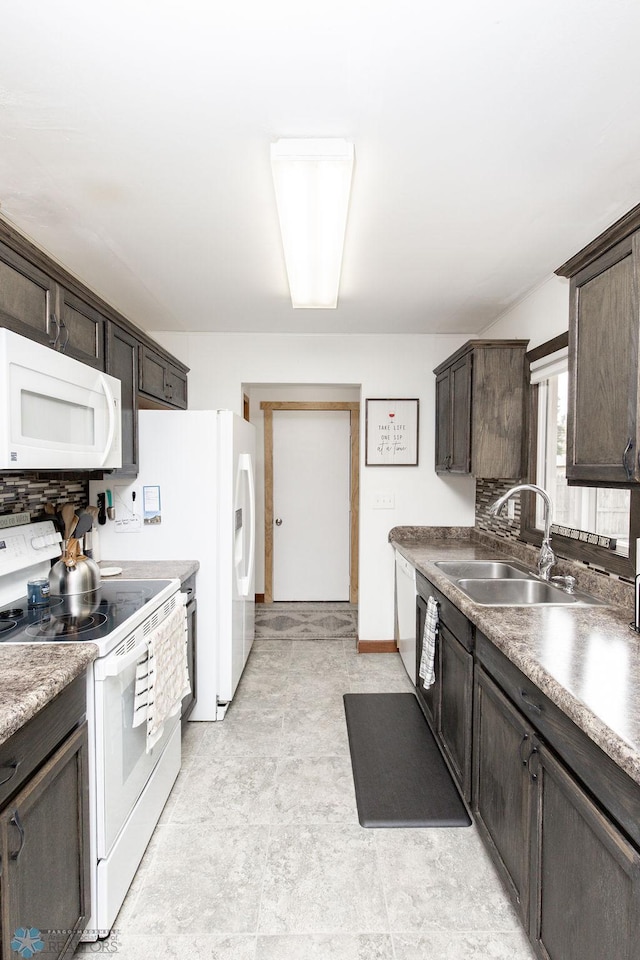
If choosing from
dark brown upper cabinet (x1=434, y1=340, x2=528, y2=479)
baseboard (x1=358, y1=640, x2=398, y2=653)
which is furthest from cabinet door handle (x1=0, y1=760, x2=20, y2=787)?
baseboard (x1=358, y1=640, x2=398, y2=653)

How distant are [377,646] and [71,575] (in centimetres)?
258

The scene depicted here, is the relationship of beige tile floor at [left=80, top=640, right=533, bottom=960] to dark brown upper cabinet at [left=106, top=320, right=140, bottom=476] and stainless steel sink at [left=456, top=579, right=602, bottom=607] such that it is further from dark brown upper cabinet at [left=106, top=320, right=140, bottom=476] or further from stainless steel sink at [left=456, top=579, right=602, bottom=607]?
dark brown upper cabinet at [left=106, top=320, right=140, bottom=476]

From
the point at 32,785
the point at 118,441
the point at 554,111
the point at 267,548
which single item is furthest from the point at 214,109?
the point at 267,548

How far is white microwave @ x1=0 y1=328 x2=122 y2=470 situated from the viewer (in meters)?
1.41

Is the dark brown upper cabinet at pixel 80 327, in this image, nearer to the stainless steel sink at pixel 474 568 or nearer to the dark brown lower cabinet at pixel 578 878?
the stainless steel sink at pixel 474 568

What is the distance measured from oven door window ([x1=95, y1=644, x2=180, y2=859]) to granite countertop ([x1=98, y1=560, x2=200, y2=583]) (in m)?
0.73

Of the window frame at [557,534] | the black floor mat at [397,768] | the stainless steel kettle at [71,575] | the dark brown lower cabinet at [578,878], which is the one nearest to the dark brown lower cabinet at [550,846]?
the dark brown lower cabinet at [578,878]

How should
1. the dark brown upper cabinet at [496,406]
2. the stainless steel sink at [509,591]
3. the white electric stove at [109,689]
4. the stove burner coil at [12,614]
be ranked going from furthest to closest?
the dark brown upper cabinet at [496,406] → the stainless steel sink at [509,591] → the stove burner coil at [12,614] → the white electric stove at [109,689]

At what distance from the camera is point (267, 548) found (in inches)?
204

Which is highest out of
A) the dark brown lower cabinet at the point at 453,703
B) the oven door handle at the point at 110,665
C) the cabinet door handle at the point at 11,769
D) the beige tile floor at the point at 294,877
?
the oven door handle at the point at 110,665

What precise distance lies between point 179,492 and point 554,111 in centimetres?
229

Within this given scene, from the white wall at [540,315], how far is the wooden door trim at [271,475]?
204 cm

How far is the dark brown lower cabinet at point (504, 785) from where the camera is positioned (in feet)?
4.65

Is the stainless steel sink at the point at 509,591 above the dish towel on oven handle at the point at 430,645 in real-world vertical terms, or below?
above
